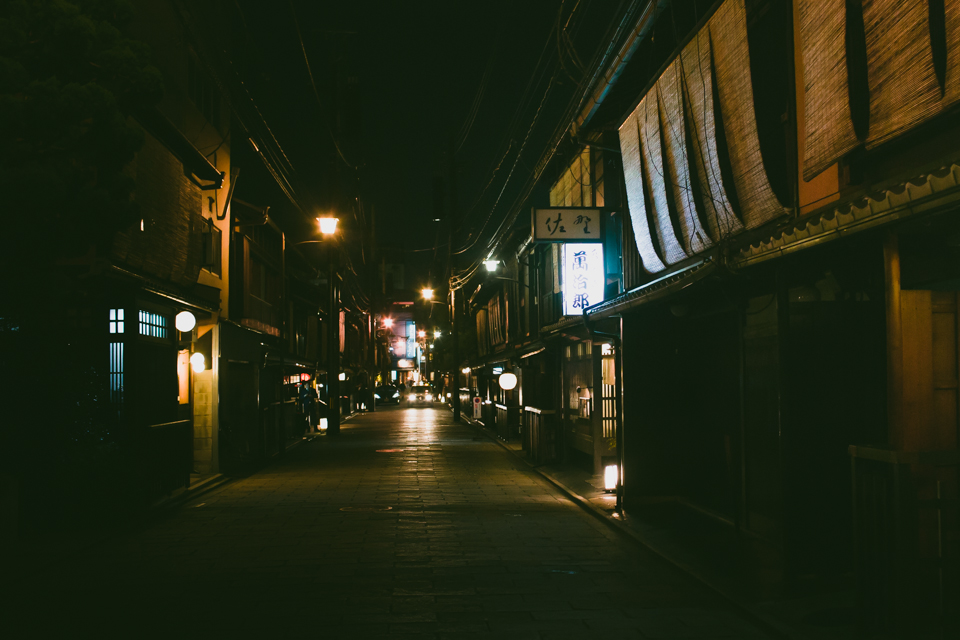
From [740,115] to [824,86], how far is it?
2073mm

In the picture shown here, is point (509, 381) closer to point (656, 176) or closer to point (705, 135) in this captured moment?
point (656, 176)

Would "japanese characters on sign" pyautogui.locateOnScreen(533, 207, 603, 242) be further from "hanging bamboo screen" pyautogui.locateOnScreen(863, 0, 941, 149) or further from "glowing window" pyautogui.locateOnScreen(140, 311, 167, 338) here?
"hanging bamboo screen" pyautogui.locateOnScreen(863, 0, 941, 149)

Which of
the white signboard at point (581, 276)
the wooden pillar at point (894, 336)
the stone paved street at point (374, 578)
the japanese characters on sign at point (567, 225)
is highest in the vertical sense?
the japanese characters on sign at point (567, 225)

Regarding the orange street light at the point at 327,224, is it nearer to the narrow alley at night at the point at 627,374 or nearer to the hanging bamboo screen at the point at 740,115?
the narrow alley at night at the point at 627,374

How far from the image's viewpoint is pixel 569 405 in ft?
74.0

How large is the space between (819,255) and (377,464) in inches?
693

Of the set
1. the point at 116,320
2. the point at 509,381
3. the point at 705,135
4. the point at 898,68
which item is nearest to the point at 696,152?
the point at 705,135

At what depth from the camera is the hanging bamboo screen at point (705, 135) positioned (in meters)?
10.3

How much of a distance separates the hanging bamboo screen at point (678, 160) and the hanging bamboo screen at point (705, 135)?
23cm

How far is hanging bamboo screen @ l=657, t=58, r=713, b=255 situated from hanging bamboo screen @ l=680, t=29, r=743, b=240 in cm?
23

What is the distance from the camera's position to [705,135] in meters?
10.6

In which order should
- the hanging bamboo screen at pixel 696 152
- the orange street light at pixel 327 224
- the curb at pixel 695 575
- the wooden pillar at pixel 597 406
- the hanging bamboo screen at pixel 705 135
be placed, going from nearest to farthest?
the curb at pixel 695 575 → the hanging bamboo screen at pixel 696 152 → the hanging bamboo screen at pixel 705 135 → the wooden pillar at pixel 597 406 → the orange street light at pixel 327 224

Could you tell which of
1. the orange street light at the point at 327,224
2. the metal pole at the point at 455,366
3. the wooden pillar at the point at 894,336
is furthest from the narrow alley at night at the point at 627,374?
the metal pole at the point at 455,366

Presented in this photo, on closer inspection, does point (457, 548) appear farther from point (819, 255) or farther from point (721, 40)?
point (721, 40)
